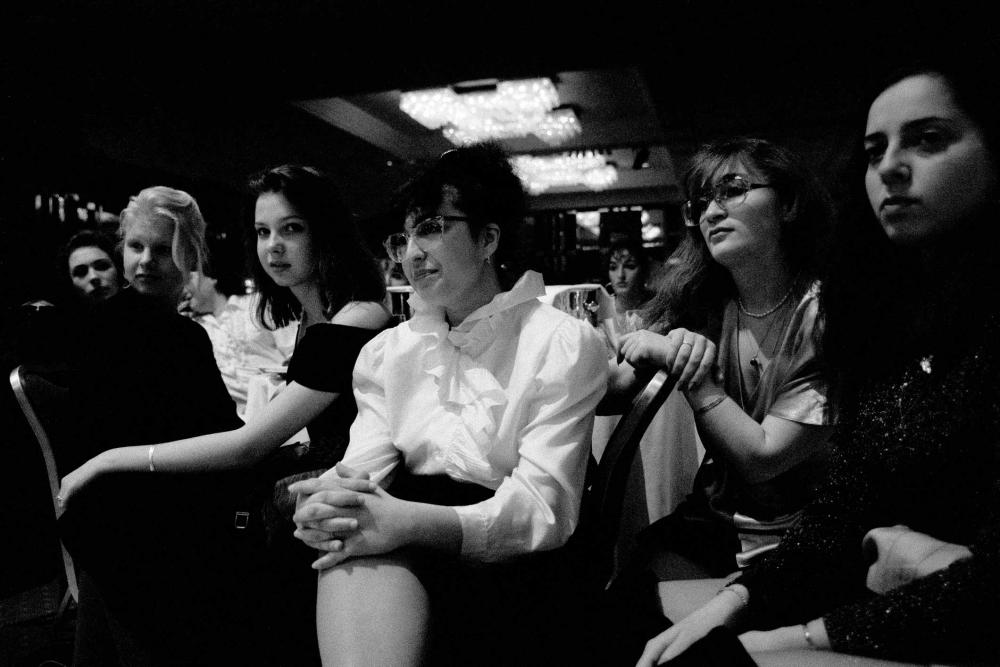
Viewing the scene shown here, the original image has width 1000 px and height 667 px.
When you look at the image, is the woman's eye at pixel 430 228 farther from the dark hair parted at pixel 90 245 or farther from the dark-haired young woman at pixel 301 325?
the dark hair parted at pixel 90 245

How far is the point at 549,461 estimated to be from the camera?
1.28 m

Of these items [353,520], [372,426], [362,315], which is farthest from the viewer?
[362,315]

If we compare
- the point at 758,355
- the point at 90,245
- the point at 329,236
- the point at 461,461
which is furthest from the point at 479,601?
the point at 90,245

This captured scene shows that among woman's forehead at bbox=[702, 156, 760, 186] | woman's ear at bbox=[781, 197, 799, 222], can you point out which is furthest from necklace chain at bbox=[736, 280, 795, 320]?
woman's forehead at bbox=[702, 156, 760, 186]

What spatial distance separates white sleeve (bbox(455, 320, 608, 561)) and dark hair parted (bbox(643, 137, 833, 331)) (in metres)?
0.43

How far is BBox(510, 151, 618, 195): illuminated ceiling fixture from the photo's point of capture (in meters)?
11.3

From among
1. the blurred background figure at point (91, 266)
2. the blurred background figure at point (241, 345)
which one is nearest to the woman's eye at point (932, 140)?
the blurred background figure at point (241, 345)

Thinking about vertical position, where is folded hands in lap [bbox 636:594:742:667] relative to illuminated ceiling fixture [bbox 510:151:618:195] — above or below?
below

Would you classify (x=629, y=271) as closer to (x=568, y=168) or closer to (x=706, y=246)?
(x=706, y=246)

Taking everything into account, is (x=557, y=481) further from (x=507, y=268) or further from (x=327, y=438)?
(x=327, y=438)

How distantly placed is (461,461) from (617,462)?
32 cm

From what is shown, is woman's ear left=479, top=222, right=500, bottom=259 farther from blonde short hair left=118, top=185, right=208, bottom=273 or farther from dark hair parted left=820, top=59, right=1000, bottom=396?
blonde short hair left=118, top=185, right=208, bottom=273

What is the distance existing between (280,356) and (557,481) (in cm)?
239

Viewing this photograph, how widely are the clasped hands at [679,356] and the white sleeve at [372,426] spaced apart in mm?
585
